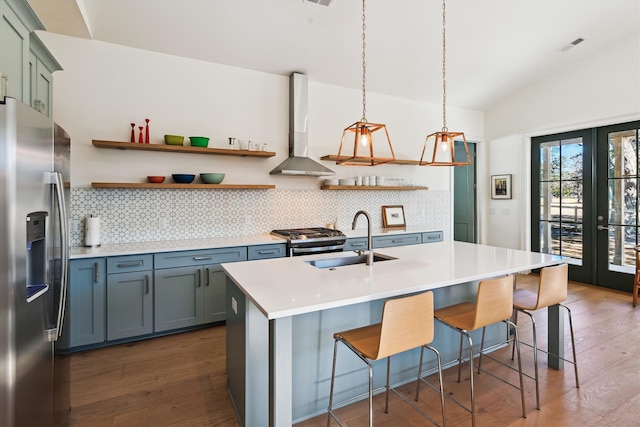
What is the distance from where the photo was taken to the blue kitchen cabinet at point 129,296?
9.63ft

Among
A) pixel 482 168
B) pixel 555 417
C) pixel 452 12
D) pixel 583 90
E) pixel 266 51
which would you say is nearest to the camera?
pixel 555 417

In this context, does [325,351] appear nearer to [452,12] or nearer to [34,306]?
[34,306]

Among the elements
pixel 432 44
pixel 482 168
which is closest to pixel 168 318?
pixel 432 44

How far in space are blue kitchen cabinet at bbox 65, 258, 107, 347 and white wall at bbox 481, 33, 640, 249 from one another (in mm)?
5898

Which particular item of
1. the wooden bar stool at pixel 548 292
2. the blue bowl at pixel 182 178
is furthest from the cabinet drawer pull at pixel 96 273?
the wooden bar stool at pixel 548 292

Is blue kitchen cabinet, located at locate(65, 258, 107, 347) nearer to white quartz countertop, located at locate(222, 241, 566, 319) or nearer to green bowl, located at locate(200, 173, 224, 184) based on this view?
green bowl, located at locate(200, 173, 224, 184)

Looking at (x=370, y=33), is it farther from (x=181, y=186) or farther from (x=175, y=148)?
(x=181, y=186)

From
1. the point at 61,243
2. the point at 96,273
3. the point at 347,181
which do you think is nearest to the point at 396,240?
the point at 347,181

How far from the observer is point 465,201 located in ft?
20.5

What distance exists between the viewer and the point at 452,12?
357cm

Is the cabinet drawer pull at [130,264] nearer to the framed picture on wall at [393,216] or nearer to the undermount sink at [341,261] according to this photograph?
the undermount sink at [341,261]

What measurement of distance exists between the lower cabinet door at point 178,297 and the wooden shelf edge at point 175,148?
124 centimetres

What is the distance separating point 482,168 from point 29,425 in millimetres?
6595

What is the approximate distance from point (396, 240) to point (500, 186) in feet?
8.85
